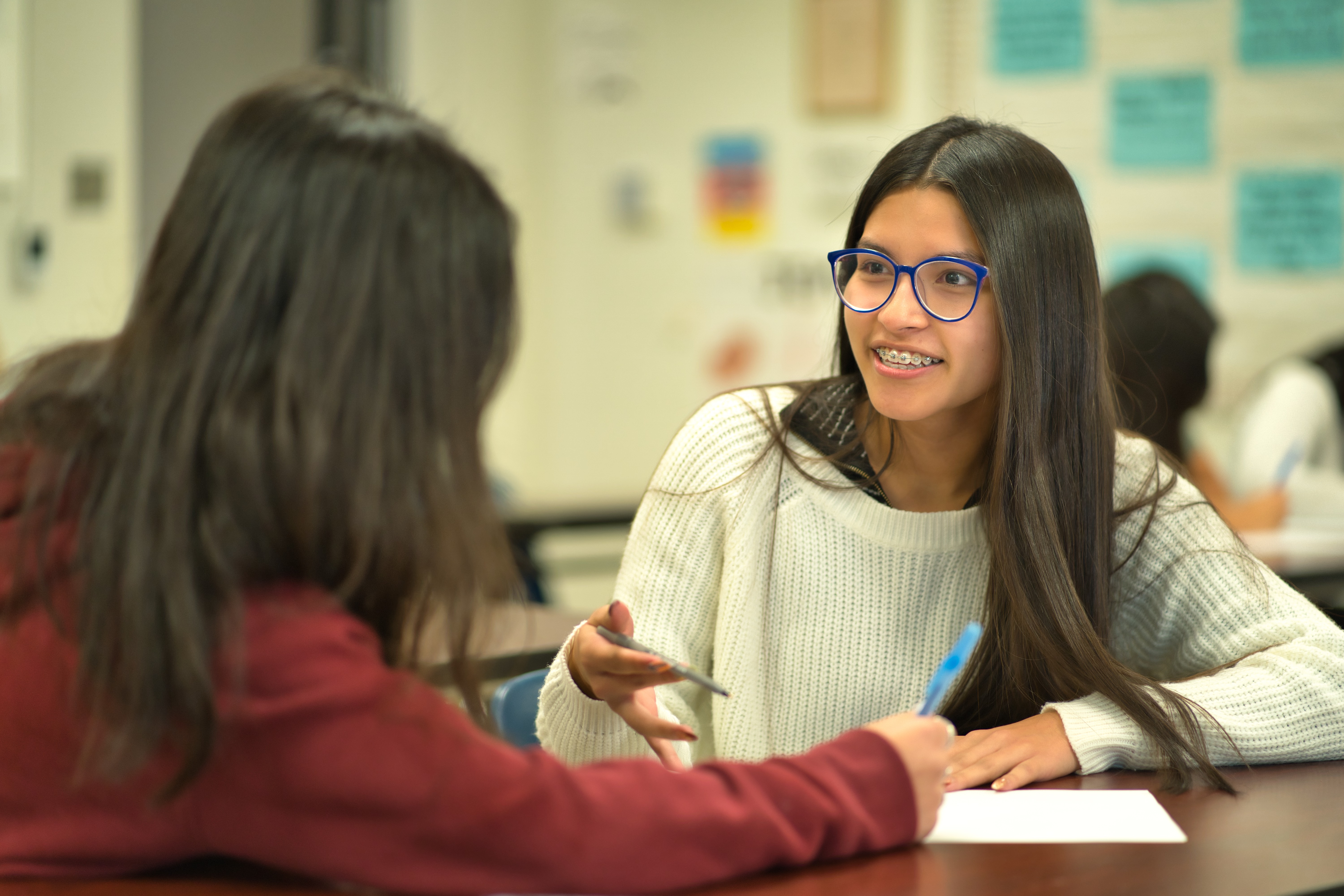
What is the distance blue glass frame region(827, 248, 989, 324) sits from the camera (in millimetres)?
1398

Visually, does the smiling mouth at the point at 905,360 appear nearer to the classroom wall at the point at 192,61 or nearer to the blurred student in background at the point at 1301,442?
the blurred student in background at the point at 1301,442

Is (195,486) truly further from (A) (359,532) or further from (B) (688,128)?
(B) (688,128)

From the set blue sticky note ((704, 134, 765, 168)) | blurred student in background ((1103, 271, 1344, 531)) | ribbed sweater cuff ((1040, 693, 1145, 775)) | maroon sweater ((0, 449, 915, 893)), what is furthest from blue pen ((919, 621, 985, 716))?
blue sticky note ((704, 134, 765, 168))

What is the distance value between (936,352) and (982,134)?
245 mm

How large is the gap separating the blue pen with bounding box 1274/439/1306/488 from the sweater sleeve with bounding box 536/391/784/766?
2.23m

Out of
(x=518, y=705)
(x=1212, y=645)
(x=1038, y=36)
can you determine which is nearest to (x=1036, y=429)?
(x=1212, y=645)

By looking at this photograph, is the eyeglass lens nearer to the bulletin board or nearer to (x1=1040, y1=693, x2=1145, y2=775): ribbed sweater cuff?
(x1=1040, y1=693, x2=1145, y2=775): ribbed sweater cuff

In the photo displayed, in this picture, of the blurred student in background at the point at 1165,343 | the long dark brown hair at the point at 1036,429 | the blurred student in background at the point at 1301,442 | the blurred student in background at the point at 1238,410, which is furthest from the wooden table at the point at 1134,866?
the blurred student in background at the point at 1301,442

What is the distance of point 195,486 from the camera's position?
83 centimetres

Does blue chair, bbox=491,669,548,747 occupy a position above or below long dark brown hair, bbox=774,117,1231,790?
below

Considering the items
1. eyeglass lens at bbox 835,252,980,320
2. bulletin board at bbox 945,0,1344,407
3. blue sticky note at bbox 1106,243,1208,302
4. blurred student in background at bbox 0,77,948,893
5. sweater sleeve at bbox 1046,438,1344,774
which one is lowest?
sweater sleeve at bbox 1046,438,1344,774

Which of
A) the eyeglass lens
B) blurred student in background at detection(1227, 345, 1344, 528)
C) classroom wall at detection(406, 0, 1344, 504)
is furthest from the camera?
classroom wall at detection(406, 0, 1344, 504)

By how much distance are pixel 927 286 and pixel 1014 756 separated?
50cm

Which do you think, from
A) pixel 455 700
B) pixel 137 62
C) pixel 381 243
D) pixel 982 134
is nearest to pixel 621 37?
pixel 137 62
